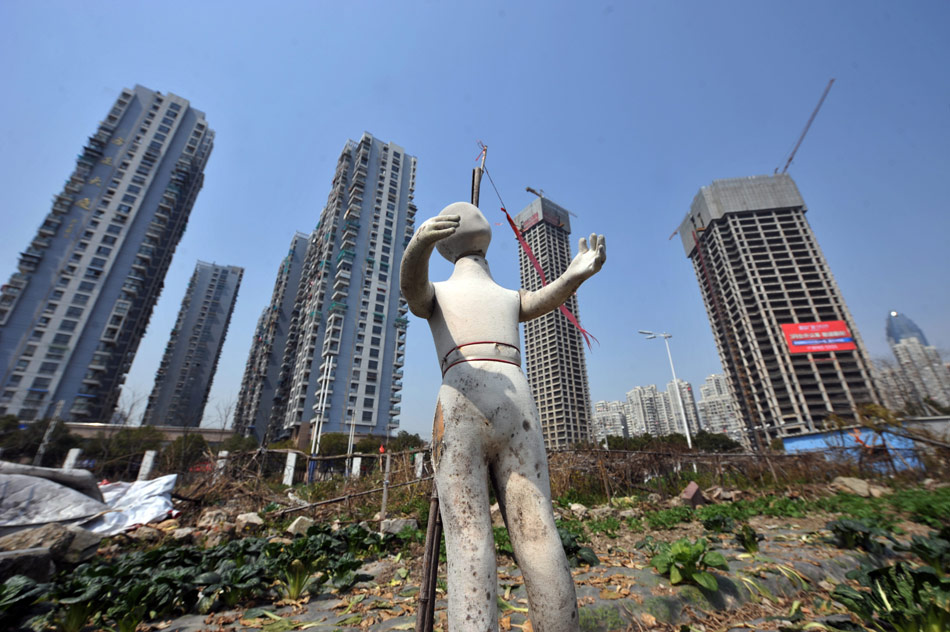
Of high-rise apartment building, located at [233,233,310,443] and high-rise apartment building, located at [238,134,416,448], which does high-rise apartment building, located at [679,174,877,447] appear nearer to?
→ high-rise apartment building, located at [238,134,416,448]

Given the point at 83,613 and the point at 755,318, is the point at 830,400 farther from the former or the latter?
the point at 83,613

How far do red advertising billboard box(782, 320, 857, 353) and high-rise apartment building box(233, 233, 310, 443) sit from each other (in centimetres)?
6144

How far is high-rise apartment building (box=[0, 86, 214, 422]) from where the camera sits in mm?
32844

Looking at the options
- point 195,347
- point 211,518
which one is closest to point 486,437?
point 211,518

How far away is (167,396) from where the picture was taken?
52.1 metres

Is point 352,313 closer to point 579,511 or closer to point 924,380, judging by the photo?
point 579,511

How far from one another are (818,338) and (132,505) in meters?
61.8

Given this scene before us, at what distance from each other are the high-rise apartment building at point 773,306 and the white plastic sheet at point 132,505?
4939 cm

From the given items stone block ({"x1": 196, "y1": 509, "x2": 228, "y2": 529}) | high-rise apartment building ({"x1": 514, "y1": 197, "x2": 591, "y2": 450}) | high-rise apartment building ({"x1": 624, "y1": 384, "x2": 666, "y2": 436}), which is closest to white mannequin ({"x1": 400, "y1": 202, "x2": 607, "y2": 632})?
stone block ({"x1": 196, "y1": 509, "x2": 228, "y2": 529})

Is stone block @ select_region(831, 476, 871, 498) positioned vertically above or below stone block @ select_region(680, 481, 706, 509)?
above

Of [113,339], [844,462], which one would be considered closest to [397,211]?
[113,339]

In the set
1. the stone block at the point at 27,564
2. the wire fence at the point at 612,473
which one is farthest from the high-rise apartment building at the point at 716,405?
the stone block at the point at 27,564

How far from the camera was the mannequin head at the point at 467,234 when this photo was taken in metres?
2.46

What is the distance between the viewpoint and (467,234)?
248 centimetres
